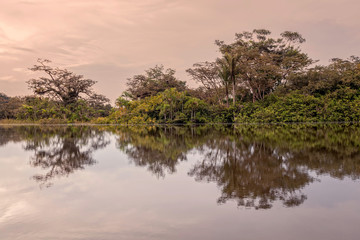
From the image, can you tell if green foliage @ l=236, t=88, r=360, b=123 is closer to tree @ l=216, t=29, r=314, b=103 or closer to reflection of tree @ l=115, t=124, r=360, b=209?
tree @ l=216, t=29, r=314, b=103

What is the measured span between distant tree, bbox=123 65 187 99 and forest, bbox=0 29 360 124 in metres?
0.14

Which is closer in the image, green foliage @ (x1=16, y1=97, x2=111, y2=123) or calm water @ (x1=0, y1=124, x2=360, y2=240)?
calm water @ (x1=0, y1=124, x2=360, y2=240)

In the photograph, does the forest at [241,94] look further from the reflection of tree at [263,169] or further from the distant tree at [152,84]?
the reflection of tree at [263,169]

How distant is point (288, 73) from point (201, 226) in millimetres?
29696

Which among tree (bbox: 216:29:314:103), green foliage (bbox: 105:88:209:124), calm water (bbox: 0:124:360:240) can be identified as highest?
tree (bbox: 216:29:314:103)

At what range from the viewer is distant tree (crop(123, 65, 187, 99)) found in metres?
35.4

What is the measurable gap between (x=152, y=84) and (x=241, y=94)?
10.9 meters

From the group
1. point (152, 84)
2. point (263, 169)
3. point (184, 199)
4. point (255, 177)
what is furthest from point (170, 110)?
point (184, 199)

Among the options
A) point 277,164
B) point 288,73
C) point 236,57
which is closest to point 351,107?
point 288,73

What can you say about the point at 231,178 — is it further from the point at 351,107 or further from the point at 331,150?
the point at 351,107

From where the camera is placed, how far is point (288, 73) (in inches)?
1166

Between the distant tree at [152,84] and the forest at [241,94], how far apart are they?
5.5 inches

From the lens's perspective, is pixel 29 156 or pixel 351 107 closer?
pixel 29 156

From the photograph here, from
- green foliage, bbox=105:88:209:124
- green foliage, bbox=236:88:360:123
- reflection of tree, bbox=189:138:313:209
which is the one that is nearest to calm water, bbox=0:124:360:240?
reflection of tree, bbox=189:138:313:209
